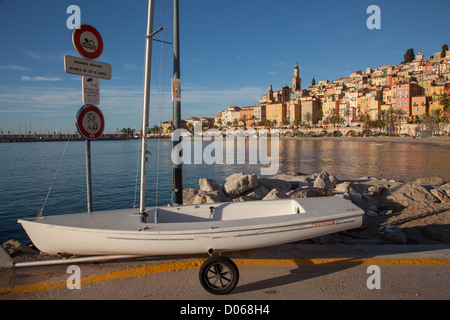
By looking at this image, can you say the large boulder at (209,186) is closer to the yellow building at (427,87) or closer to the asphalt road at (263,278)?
the asphalt road at (263,278)

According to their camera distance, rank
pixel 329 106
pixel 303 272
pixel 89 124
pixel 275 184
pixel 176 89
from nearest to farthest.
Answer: pixel 303 272, pixel 89 124, pixel 176 89, pixel 275 184, pixel 329 106

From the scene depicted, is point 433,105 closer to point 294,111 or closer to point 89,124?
point 294,111

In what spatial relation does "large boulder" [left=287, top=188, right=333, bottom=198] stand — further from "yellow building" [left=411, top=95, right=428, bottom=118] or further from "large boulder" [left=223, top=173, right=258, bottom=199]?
"yellow building" [left=411, top=95, right=428, bottom=118]

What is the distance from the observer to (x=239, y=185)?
1077cm

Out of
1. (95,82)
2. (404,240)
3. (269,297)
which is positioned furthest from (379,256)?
(95,82)

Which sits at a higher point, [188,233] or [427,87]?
[427,87]

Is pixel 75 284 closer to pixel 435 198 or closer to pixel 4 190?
pixel 435 198

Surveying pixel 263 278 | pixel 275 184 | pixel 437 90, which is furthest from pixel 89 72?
pixel 437 90

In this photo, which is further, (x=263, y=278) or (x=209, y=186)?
(x=209, y=186)

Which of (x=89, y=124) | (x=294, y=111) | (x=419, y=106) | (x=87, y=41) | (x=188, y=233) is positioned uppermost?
(x=294, y=111)

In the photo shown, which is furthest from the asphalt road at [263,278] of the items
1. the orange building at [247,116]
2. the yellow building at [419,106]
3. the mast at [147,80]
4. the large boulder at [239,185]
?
the orange building at [247,116]

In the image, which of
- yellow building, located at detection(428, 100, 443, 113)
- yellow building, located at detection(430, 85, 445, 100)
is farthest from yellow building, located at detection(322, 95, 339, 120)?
yellow building, located at detection(428, 100, 443, 113)

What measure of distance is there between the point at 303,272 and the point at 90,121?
4235 mm
